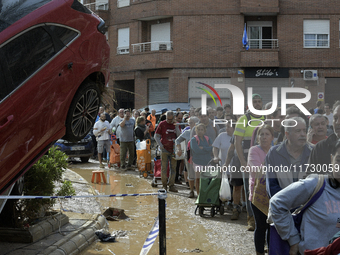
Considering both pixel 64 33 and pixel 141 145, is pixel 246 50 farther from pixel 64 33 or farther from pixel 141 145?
pixel 64 33

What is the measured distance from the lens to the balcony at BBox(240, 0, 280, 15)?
90.1 feet

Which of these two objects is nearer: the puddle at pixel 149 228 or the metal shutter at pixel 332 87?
the puddle at pixel 149 228

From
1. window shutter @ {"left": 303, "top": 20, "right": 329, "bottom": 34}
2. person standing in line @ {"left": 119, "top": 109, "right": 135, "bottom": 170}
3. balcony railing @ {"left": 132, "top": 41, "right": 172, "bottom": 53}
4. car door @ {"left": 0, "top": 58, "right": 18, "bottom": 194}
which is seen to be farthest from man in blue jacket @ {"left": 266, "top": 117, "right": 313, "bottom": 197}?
window shutter @ {"left": 303, "top": 20, "right": 329, "bottom": 34}

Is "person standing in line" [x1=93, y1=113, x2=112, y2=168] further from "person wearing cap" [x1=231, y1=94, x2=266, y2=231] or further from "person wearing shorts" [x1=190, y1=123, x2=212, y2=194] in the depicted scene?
"person wearing cap" [x1=231, y1=94, x2=266, y2=231]

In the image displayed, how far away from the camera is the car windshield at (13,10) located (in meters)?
4.65

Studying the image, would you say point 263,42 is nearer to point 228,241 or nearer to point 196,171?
point 196,171

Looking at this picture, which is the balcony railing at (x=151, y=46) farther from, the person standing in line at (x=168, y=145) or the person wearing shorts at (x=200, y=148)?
the person wearing shorts at (x=200, y=148)

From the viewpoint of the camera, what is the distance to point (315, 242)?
3.37m

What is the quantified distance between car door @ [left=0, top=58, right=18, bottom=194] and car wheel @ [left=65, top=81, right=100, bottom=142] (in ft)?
3.50

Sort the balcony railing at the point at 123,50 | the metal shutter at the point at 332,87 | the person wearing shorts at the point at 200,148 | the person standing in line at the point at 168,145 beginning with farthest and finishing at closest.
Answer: the balcony railing at the point at 123,50, the metal shutter at the point at 332,87, the person standing in line at the point at 168,145, the person wearing shorts at the point at 200,148

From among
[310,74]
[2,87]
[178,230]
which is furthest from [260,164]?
[310,74]

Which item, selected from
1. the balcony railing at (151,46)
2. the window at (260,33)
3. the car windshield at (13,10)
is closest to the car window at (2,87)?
the car windshield at (13,10)

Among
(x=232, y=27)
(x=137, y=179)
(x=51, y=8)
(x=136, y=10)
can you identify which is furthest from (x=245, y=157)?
(x=136, y=10)

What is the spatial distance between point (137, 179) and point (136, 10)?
1899 cm
